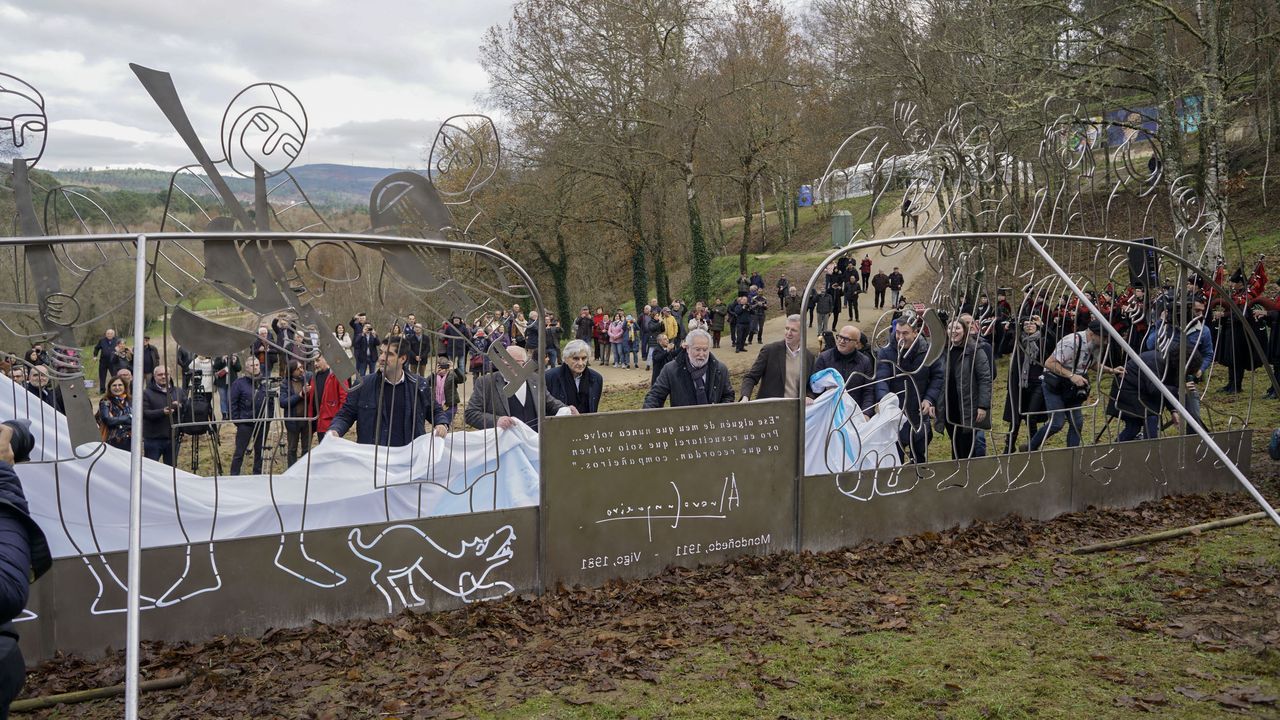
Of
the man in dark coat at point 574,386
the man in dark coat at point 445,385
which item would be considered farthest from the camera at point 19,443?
the man in dark coat at point 574,386

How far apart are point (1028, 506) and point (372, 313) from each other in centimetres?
563

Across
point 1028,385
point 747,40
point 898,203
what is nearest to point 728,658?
point 898,203

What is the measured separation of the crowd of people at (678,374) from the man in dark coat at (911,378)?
0.05 feet

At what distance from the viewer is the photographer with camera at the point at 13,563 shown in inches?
108

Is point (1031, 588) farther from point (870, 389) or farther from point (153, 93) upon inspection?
point (153, 93)

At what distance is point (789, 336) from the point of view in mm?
8383

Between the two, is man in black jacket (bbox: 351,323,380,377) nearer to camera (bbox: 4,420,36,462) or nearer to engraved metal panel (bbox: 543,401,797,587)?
engraved metal panel (bbox: 543,401,797,587)

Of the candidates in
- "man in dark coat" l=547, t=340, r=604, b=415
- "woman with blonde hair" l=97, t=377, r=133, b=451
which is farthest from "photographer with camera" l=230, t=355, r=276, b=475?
"man in dark coat" l=547, t=340, r=604, b=415

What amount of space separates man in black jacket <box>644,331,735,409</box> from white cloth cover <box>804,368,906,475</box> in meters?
0.83

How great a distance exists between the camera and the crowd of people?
5.75 meters

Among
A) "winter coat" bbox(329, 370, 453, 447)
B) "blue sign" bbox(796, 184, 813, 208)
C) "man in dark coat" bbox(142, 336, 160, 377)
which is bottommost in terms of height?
"winter coat" bbox(329, 370, 453, 447)

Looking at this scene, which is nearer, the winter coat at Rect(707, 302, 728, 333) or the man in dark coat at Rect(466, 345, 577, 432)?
the man in dark coat at Rect(466, 345, 577, 432)

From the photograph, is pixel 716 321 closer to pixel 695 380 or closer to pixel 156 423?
pixel 695 380

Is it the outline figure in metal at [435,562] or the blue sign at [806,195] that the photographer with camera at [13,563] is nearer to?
the outline figure in metal at [435,562]
